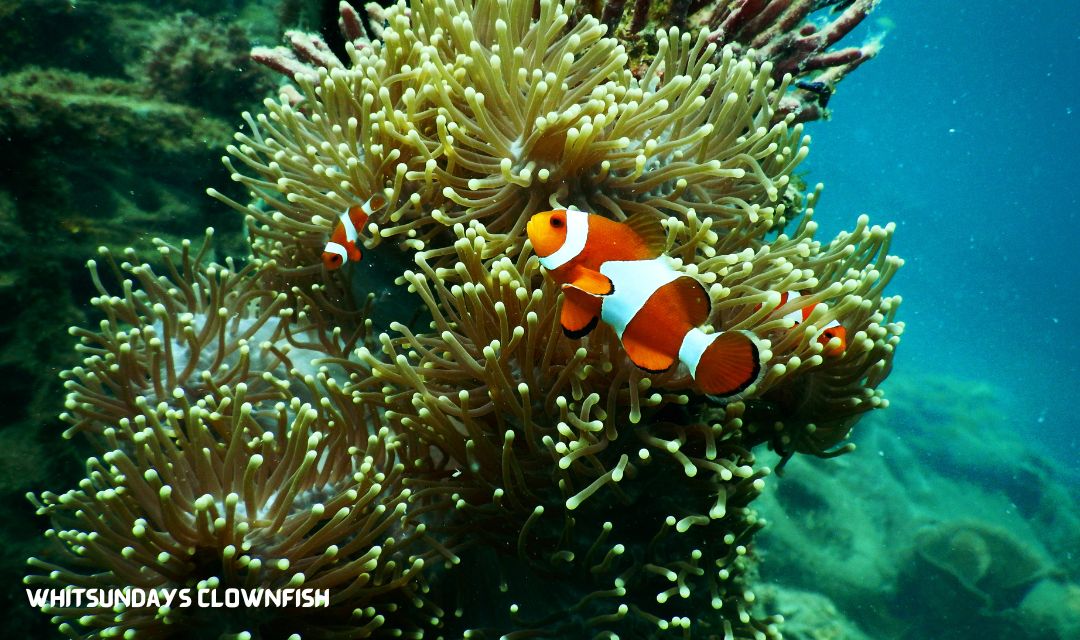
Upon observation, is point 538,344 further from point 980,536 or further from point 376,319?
point 980,536

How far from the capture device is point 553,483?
→ 6.52 ft

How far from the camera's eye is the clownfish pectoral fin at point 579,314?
1.51 m

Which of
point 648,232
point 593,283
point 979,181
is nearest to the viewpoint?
point 593,283

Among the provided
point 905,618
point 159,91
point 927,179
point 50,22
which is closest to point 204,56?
point 159,91

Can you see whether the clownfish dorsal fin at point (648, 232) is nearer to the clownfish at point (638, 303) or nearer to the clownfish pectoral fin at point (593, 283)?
the clownfish at point (638, 303)

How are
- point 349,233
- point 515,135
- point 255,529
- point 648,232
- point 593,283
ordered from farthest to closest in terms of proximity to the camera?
→ 1. point 349,233
2. point 515,135
3. point 255,529
4. point 648,232
5. point 593,283

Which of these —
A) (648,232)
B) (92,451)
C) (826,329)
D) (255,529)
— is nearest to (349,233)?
(255,529)

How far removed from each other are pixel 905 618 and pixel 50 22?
34.3 ft

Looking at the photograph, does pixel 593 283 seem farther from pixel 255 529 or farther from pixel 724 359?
pixel 255 529

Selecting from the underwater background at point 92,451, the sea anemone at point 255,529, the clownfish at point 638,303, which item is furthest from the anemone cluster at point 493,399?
the underwater background at point 92,451

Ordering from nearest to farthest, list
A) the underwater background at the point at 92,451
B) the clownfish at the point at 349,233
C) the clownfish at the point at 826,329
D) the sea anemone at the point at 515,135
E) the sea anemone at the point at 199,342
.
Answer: the clownfish at the point at 826,329
the sea anemone at the point at 515,135
the clownfish at the point at 349,233
the sea anemone at the point at 199,342
the underwater background at the point at 92,451

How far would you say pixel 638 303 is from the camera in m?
1.48

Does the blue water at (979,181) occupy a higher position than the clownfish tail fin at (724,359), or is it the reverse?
the blue water at (979,181)

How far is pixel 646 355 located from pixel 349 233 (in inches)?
50.0
